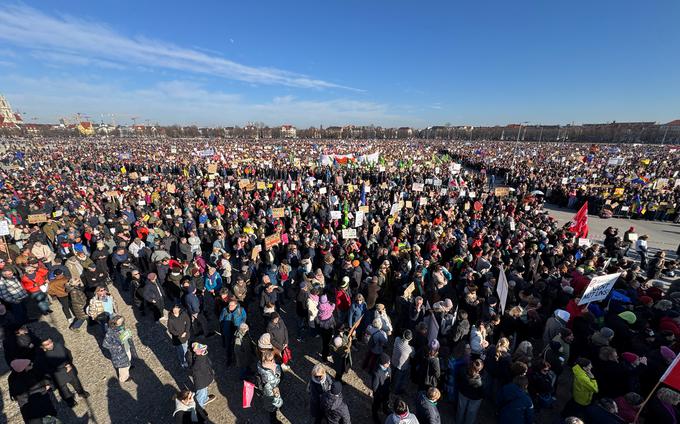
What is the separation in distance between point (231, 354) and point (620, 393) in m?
6.55

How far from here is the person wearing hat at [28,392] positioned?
448 cm

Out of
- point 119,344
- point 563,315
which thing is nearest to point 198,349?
point 119,344

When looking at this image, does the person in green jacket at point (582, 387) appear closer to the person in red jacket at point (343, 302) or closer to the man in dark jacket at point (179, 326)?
the person in red jacket at point (343, 302)

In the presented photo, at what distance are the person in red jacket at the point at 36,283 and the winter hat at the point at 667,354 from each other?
12.3m

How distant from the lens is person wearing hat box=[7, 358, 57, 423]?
4484 millimetres

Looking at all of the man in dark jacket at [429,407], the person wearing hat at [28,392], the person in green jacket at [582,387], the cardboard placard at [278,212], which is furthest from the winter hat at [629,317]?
the cardboard placard at [278,212]

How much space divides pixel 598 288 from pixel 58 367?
9.89 metres

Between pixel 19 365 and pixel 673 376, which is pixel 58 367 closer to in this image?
pixel 19 365

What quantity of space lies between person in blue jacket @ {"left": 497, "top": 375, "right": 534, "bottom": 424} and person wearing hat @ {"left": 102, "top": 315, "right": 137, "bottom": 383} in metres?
6.09

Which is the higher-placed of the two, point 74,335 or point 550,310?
point 550,310

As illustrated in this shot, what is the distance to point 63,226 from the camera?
10992 mm

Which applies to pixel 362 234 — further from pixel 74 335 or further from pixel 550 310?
pixel 74 335

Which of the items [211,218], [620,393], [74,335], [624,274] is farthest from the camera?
[211,218]

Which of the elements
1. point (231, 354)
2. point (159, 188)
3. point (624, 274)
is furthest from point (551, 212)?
point (159, 188)
